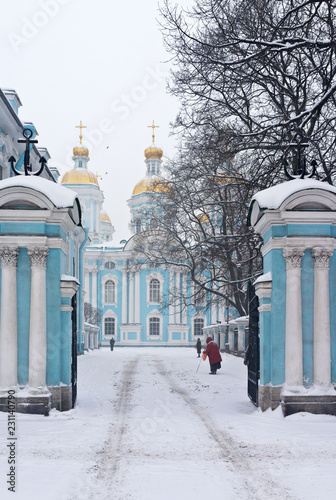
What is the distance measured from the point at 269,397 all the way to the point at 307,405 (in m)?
0.68

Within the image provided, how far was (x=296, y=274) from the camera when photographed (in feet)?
33.0

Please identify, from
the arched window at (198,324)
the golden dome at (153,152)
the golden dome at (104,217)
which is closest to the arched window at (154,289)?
the arched window at (198,324)

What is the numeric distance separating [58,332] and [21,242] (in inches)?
61.4

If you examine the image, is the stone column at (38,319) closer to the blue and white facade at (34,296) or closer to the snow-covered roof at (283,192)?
the blue and white facade at (34,296)

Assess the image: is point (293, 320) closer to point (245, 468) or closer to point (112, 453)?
point (245, 468)

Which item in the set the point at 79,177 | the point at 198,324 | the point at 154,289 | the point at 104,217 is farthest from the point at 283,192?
the point at 104,217

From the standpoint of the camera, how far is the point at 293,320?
10.0 metres

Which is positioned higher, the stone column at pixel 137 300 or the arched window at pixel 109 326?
the stone column at pixel 137 300

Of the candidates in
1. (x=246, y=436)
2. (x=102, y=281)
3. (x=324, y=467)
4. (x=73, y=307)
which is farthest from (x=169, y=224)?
(x=102, y=281)

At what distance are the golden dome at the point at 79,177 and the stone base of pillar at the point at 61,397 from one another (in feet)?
175

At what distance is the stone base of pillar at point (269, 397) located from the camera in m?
10.1

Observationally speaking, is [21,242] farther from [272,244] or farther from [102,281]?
[102,281]

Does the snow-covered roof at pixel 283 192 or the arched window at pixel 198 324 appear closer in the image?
the snow-covered roof at pixel 283 192

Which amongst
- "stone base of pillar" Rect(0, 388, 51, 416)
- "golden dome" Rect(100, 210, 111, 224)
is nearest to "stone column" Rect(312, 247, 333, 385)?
"stone base of pillar" Rect(0, 388, 51, 416)
